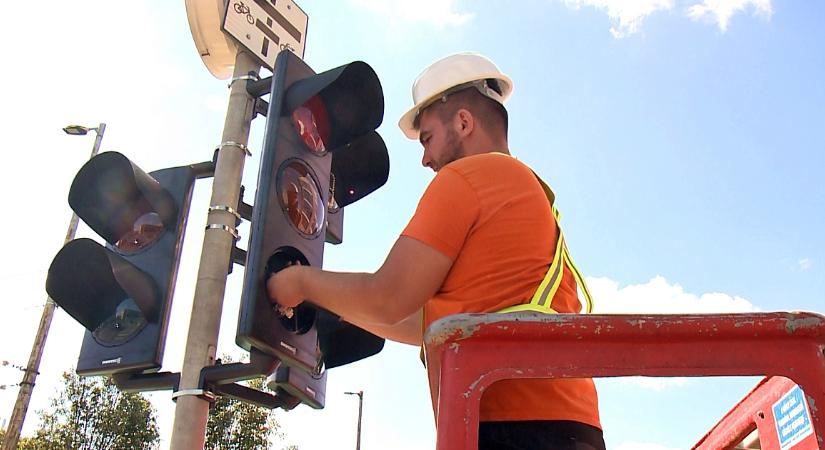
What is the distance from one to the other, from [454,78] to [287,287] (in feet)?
3.31

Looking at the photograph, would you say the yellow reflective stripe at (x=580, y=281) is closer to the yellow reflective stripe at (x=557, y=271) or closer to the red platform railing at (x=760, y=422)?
the yellow reflective stripe at (x=557, y=271)

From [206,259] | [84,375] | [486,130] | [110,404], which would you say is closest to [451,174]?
[486,130]

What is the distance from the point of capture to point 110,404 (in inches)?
1105

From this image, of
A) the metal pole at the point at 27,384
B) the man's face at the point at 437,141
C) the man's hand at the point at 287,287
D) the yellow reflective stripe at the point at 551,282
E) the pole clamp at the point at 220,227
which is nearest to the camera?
the yellow reflective stripe at the point at 551,282

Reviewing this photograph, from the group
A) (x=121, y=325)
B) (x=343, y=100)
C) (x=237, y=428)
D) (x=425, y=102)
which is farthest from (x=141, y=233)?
(x=237, y=428)

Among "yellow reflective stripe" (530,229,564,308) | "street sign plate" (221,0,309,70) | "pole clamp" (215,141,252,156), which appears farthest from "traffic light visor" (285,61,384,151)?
"yellow reflective stripe" (530,229,564,308)

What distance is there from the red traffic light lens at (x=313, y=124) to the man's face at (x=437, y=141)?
0.69 m

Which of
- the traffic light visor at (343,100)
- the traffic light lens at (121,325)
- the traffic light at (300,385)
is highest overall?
the traffic light visor at (343,100)

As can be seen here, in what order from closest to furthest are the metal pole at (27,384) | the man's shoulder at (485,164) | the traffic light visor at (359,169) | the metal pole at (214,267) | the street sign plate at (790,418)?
the street sign plate at (790,418), the man's shoulder at (485,164), the metal pole at (214,267), the traffic light visor at (359,169), the metal pole at (27,384)

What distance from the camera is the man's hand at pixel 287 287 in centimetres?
260

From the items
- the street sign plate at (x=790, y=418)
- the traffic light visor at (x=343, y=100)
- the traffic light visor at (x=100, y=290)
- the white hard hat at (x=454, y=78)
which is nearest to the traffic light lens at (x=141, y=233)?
the traffic light visor at (x=100, y=290)

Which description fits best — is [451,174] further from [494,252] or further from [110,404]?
[110,404]

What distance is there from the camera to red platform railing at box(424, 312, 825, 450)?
1.44 m

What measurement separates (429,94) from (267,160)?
2.43ft
